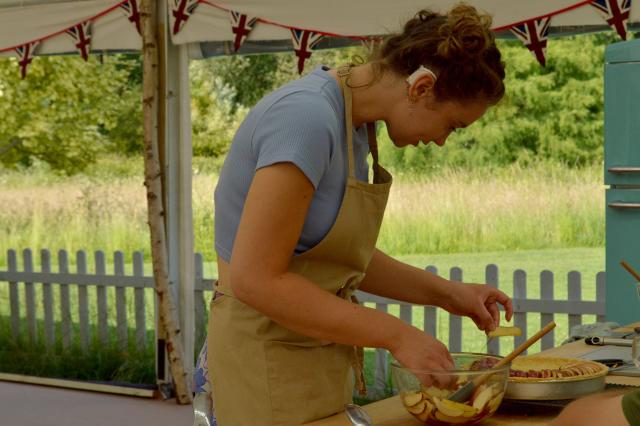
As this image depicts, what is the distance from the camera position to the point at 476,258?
7.42 meters

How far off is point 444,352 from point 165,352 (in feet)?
14.4

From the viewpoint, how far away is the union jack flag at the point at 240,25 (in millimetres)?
5363

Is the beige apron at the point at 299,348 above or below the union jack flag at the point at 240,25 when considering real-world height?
below

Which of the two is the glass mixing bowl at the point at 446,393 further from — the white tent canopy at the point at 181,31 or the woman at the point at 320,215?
the white tent canopy at the point at 181,31

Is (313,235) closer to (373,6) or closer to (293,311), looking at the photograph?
(293,311)

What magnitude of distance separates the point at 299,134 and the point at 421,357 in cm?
43

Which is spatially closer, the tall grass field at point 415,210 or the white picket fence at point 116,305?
the white picket fence at point 116,305

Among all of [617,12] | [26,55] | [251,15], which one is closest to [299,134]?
[617,12]

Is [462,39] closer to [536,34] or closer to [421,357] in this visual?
[421,357]

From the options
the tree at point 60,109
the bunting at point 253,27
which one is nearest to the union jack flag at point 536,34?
the bunting at point 253,27

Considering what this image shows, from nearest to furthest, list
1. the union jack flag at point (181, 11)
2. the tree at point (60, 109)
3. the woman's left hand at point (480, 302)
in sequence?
the woman's left hand at point (480, 302), the union jack flag at point (181, 11), the tree at point (60, 109)

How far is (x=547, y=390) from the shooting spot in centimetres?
186

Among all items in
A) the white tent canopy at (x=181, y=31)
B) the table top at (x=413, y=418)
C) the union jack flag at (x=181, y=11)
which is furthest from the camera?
the union jack flag at (x=181, y=11)

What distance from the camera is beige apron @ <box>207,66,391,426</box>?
196 cm
